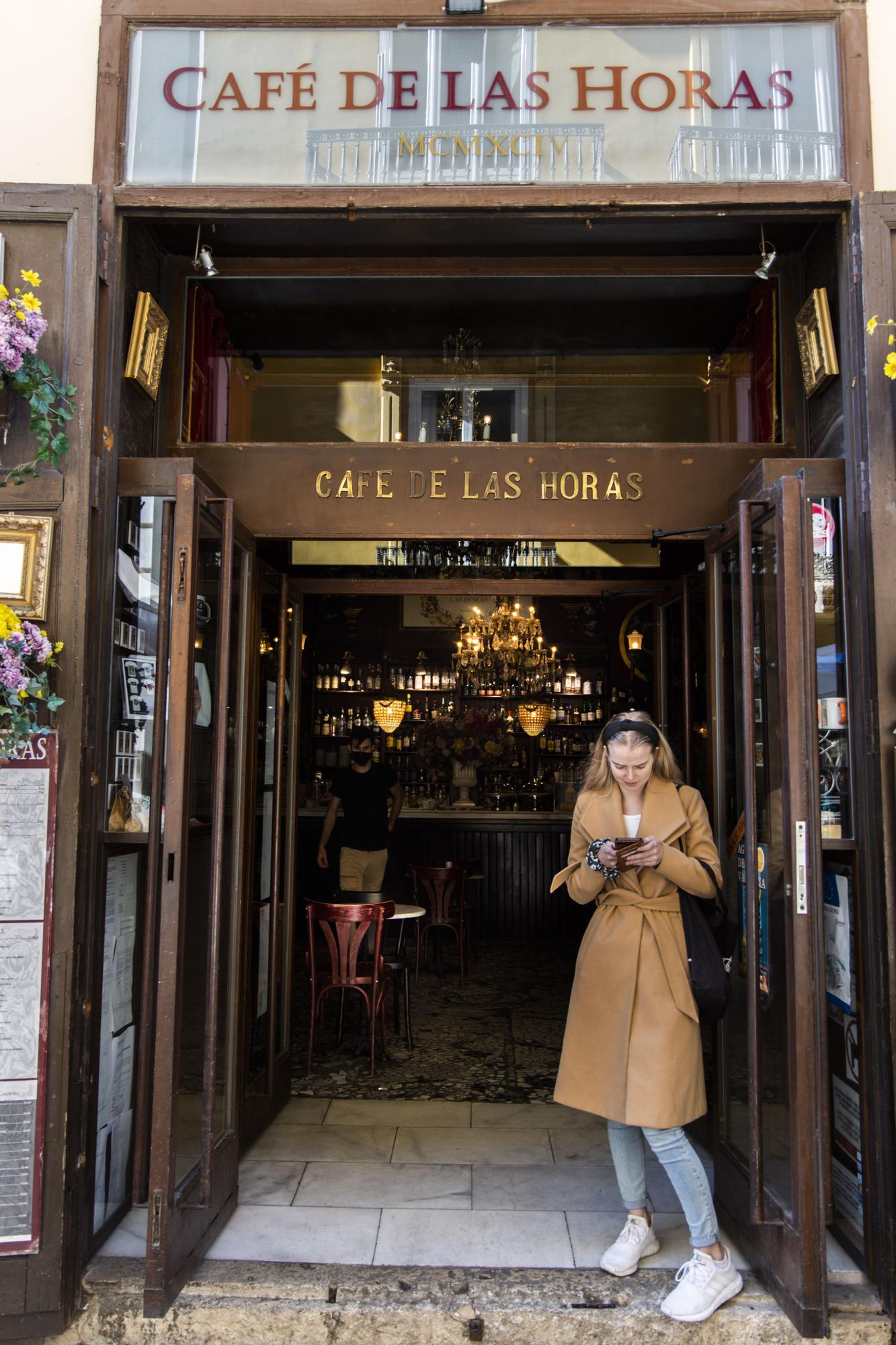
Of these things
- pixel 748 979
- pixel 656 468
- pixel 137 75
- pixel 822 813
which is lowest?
pixel 748 979

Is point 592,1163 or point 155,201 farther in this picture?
point 592,1163

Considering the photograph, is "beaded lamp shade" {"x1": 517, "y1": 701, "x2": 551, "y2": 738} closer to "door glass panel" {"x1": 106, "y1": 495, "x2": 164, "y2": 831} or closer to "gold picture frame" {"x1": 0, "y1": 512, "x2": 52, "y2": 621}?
"door glass panel" {"x1": 106, "y1": 495, "x2": 164, "y2": 831}

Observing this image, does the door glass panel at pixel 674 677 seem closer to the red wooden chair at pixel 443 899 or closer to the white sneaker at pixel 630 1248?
the white sneaker at pixel 630 1248

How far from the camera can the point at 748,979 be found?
3168 mm

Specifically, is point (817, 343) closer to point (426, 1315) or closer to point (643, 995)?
point (643, 995)

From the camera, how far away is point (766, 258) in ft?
12.0

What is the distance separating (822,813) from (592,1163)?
1933mm

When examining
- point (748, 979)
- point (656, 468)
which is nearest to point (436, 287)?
point (656, 468)

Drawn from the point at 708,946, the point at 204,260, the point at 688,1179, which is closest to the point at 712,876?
the point at 708,946

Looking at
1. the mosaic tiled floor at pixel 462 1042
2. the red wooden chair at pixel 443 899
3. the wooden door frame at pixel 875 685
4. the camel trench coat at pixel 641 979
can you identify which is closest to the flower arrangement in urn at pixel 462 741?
the red wooden chair at pixel 443 899

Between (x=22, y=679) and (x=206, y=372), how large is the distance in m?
1.77

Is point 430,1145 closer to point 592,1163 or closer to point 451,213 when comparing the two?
point 592,1163

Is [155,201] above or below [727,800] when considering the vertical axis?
above

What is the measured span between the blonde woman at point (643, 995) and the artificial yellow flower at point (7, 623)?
1.82 meters
